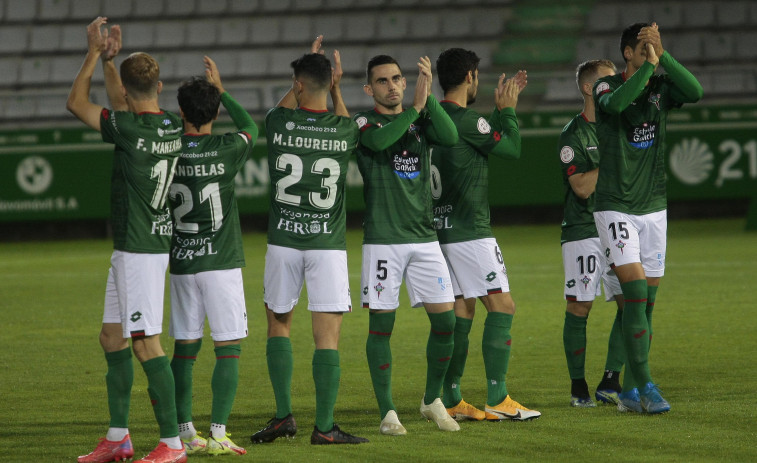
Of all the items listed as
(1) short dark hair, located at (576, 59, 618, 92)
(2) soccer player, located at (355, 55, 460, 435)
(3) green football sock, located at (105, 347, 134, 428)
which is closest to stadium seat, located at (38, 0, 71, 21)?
(1) short dark hair, located at (576, 59, 618, 92)

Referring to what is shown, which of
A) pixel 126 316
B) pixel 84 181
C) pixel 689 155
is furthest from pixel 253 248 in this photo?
pixel 126 316

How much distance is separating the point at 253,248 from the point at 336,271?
1312 centimetres

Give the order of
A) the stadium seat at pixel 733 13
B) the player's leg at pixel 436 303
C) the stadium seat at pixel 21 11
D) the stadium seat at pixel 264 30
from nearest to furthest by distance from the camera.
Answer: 1. the player's leg at pixel 436 303
2. the stadium seat at pixel 733 13
3. the stadium seat at pixel 264 30
4. the stadium seat at pixel 21 11

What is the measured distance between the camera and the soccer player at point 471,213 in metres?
5.86

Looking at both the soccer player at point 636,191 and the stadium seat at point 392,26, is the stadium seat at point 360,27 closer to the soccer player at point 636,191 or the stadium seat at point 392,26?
the stadium seat at point 392,26

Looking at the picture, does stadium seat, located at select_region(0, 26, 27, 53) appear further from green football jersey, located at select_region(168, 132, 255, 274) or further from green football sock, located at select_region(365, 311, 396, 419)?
green football sock, located at select_region(365, 311, 396, 419)

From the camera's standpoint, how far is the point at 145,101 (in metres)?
4.88

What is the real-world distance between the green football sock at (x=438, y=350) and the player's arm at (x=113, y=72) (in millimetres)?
2090

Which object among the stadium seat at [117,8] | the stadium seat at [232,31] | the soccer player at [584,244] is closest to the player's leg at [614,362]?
the soccer player at [584,244]

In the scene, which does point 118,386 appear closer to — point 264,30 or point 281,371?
point 281,371

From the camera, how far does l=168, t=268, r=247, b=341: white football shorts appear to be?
511 cm

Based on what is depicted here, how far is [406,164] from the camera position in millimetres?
5582

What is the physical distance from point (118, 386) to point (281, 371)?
90 centimetres

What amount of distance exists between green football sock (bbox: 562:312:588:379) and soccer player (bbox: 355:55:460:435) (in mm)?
993
